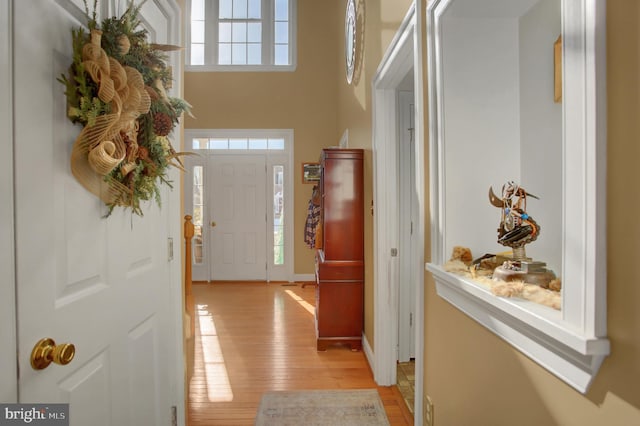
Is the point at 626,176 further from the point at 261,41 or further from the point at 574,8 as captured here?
the point at 261,41

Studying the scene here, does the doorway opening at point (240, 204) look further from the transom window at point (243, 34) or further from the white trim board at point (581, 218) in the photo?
the white trim board at point (581, 218)

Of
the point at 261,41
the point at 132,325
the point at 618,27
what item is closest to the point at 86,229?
the point at 132,325

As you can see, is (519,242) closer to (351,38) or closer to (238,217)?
(351,38)

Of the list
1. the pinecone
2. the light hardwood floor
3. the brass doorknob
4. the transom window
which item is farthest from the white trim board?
the transom window

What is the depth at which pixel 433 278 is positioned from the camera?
4.96 feet

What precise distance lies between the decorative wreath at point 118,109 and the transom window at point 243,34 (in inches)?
197

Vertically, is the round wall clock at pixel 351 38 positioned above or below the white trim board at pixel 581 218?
above

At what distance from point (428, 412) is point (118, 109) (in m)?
1.62

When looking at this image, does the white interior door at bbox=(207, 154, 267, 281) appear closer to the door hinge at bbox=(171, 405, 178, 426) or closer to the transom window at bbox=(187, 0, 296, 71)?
the transom window at bbox=(187, 0, 296, 71)

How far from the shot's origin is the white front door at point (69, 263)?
86 centimetres

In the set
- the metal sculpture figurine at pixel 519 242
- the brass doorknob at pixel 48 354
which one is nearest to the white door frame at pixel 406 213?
the metal sculpture figurine at pixel 519 242

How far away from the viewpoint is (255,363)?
9.64 feet

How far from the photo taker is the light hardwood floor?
2318mm

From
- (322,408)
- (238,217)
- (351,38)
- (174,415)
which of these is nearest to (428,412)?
(322,408)
